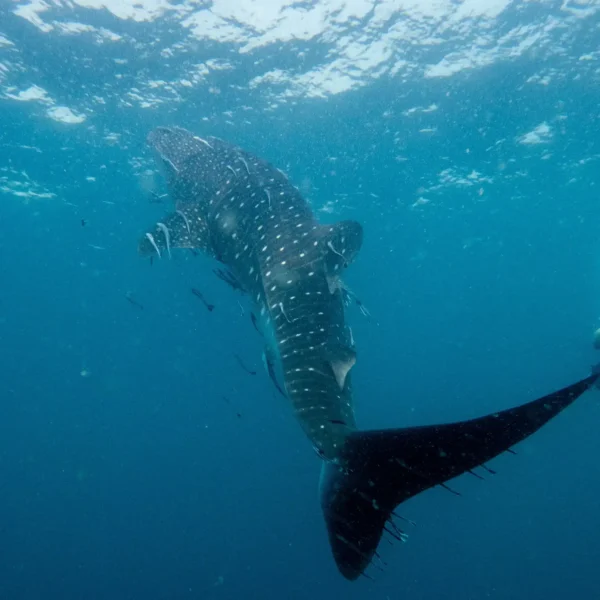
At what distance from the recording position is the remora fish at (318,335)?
9.78 feet

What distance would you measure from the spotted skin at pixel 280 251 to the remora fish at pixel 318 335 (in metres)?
0.01

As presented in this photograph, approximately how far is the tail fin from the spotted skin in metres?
0.31

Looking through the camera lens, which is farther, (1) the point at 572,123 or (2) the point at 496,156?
(2) the point at 496,156

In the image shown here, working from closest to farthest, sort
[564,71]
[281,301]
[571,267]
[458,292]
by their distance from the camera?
[281,301], [564,71], [571,267], [458,292]

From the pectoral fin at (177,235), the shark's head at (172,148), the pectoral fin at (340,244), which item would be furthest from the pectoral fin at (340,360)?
the shark's head at (172,148)

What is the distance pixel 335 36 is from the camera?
46.3 ft

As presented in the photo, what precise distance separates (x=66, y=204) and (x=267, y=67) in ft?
60.9

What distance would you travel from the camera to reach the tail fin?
2701mm

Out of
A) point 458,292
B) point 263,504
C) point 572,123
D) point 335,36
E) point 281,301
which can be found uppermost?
point 572,123

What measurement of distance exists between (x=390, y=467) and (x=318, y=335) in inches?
72.1

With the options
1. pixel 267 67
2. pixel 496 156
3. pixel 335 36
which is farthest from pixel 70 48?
pixel 496 156

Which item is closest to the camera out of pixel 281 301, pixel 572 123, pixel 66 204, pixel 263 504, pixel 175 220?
pixel 281 301

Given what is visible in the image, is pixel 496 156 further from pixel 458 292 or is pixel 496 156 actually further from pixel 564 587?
pixel 458 292

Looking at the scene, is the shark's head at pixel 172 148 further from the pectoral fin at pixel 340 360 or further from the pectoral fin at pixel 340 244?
the pectoral fin at pixel 340 360
